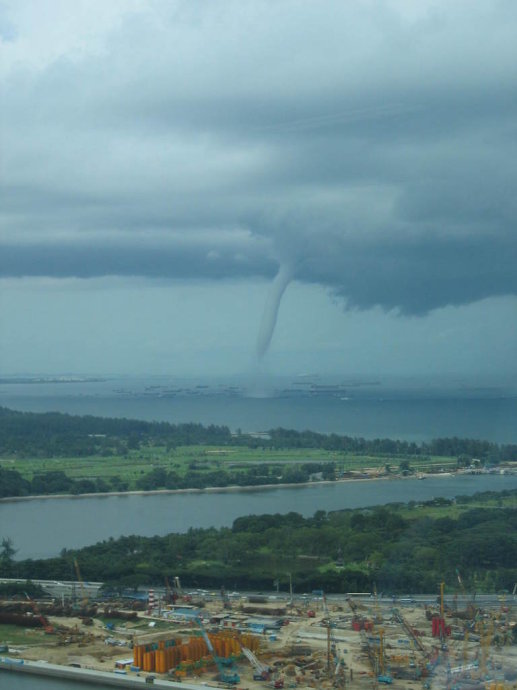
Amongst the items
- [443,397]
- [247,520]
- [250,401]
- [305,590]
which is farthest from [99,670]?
[250,401]

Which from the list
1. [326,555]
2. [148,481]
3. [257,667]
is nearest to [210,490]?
[148,481]

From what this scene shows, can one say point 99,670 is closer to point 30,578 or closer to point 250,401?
point 30,578

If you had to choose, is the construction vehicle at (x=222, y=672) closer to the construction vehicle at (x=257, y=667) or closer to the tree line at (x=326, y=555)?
the construction vehicle at (x=257, y=667)

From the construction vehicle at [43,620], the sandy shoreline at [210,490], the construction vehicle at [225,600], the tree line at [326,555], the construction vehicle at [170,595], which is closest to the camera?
the construction vehicle at [43,620]

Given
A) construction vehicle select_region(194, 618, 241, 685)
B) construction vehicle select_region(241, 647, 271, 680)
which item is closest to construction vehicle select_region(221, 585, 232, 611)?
construction vehicle select_region(194, 618, 241, 685)

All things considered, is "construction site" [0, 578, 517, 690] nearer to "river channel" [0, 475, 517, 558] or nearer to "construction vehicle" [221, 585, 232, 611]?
"construction vehicle" [221, 585, 232, 611]

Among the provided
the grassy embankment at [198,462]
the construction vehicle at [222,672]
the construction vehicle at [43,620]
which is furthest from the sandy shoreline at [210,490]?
the construction vehicle at [222,672]

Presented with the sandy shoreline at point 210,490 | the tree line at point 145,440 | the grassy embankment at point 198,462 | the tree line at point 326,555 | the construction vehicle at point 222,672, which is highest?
the tree line at point 145,440
